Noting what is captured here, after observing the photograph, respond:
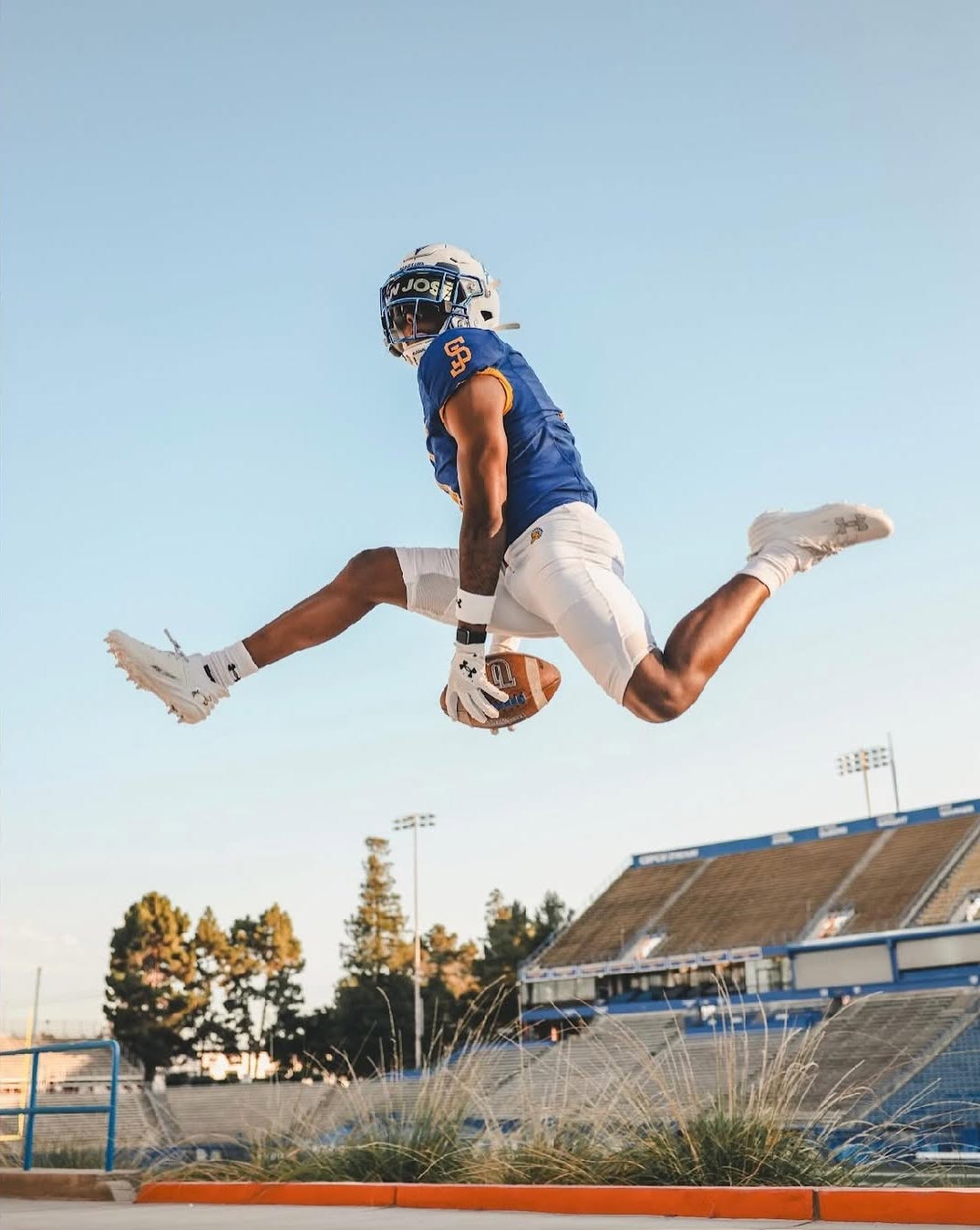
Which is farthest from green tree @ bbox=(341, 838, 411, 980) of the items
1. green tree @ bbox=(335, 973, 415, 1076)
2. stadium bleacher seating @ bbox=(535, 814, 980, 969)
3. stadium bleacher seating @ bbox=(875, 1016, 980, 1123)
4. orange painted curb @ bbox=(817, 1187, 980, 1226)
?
orange painted curb @ bbox=(817, 1187, 980, 1226)

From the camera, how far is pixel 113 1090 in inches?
332

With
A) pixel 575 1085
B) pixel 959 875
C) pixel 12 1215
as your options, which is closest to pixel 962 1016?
pixel 959 875

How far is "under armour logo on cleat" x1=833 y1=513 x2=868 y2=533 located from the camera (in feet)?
14.1

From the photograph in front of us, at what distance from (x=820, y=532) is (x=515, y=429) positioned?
1118 millimetres

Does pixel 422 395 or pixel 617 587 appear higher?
pixel 422 395

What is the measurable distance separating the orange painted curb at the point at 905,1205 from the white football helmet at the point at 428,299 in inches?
137

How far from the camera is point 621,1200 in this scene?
5473 mm

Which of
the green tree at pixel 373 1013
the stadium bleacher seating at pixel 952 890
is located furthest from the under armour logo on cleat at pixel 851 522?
the green tree at pixel 373 1013

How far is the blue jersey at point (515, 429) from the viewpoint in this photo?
12.8 ft

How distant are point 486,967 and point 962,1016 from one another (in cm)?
4090

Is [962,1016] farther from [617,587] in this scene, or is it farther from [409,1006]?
[409,1006]

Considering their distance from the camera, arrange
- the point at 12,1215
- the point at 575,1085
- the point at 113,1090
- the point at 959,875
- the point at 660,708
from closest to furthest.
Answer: the point at 660,708 → the point at 12,1215 → the point at 575,1085 → the point at 113,1090 → the point at 959,875

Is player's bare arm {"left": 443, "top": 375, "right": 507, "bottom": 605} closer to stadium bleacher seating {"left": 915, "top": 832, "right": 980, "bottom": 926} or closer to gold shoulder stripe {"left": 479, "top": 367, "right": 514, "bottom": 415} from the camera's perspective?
gold shoulder stripe {"left": 479, "top": 367, "right": 514, "bottom": 415}

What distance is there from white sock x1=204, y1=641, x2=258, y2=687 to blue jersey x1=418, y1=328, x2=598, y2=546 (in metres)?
0.95
